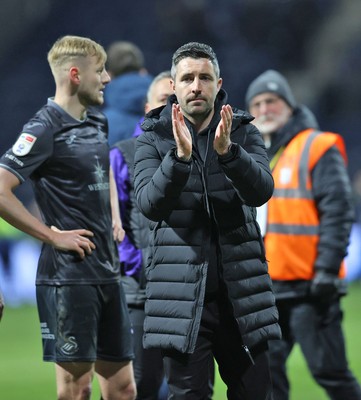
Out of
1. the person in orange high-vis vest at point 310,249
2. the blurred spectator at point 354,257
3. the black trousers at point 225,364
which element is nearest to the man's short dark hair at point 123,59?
the person in orange high-vis vest at point 310,249

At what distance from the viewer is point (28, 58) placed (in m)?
17.6

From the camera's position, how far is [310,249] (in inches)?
Result: 243

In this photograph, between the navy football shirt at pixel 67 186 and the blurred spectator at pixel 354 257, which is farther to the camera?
the blurred spectator at pixel 354 257

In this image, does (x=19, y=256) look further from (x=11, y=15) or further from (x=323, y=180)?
(x=323, y=180)

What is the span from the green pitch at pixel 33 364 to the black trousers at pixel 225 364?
2.94 meters

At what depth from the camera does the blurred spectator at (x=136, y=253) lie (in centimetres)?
557

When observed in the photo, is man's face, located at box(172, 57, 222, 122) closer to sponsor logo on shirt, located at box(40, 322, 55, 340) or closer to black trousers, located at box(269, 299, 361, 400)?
sponsor logo on shirt, located at box(40, 322, 55, 340)

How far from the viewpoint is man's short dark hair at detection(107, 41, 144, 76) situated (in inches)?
294

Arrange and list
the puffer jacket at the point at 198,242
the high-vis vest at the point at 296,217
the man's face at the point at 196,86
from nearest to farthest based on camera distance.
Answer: the puffer jacket at the point at 198,242, the man's face at the point at 196,86, the high-vis vest at the point at 296,217

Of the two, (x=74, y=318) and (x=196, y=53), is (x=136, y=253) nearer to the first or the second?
(x=74, y=318)

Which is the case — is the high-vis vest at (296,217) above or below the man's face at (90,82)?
below

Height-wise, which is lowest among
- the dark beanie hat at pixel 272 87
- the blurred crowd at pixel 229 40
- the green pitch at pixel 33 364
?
the green pitch at pixel 33 364

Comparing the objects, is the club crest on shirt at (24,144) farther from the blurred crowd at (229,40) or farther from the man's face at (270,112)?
the blurred crowd at (229,40)

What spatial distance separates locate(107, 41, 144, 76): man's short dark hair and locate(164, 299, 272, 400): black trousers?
3.46m
